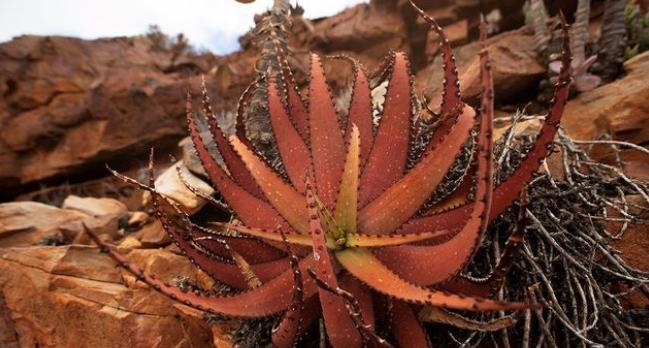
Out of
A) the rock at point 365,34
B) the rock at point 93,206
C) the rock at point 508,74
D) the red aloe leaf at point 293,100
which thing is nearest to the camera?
the red aloe leaf at point 293,100

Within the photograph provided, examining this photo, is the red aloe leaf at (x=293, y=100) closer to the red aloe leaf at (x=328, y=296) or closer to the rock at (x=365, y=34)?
the red aloe leaf at (x=328, y=296)

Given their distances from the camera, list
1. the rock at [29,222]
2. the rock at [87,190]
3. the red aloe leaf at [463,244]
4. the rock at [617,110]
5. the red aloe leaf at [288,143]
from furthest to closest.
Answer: the rock at [87,190] → the rock at [29,222] → the rock at [617,110] → the red aloe leaf at [288,143] → the red aloe leaf at [463,244]

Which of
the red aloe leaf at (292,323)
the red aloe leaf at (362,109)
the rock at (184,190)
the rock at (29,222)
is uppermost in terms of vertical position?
the red aloe leaf at (362,109)

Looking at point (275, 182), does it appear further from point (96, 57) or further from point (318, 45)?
point (96, 57)

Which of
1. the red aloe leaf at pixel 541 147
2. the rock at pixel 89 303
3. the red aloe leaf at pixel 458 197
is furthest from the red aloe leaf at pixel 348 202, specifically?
the rock at pixel 89 303

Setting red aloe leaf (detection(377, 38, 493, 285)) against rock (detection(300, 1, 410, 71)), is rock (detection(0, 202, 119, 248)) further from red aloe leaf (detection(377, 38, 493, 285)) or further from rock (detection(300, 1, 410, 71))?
rock (detection(300, 1, 410, 71))

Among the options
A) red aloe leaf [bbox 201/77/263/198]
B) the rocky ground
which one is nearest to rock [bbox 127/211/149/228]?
the rocky ground
